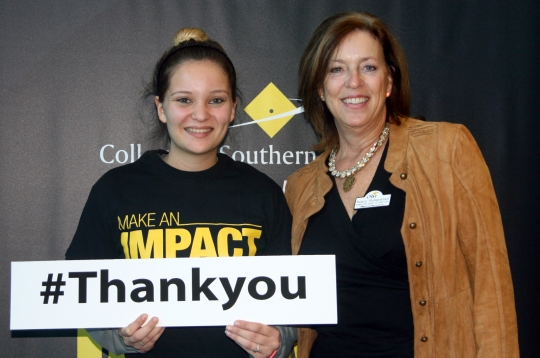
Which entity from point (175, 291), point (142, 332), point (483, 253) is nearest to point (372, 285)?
point (483, 253)

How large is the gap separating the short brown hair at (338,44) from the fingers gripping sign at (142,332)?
3.51 feet

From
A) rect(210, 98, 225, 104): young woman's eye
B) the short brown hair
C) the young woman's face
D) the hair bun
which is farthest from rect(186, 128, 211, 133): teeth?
the short brown hair

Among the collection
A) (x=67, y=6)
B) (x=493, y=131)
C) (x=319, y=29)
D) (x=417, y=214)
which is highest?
(x=67, y=6)

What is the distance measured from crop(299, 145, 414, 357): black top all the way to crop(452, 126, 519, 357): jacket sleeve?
0.68 ft

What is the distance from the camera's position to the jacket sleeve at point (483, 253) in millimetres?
1586

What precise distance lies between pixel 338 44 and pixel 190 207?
2.67ft

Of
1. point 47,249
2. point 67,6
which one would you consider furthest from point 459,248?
point 67,6

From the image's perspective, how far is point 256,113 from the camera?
99.0 inches

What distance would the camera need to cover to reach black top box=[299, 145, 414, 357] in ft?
5.55

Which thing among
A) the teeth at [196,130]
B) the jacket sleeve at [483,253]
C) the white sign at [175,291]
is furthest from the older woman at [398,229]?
the teeth at [196,130]

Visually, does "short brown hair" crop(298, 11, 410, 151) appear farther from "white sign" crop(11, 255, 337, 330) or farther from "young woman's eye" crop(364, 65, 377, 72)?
"white sign" crop(11, 255, 337, 330)

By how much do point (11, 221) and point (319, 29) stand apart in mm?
1683

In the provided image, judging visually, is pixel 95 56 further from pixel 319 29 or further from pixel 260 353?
pixel 260 353

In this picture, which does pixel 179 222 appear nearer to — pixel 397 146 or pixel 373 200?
pixel 373 200
